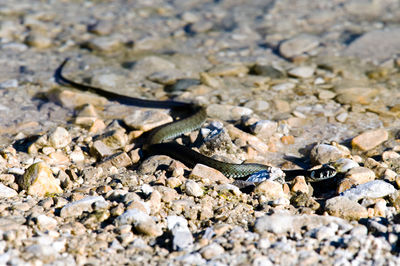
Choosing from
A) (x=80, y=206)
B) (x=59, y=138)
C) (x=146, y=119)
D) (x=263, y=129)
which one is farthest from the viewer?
(x=146, y=119)

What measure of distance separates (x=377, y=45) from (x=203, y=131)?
4.80 metres

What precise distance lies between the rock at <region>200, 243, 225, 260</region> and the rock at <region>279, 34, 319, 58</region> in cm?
573

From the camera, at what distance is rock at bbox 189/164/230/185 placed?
5004 mm

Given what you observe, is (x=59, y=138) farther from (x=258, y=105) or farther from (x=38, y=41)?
(x=38, y=41)

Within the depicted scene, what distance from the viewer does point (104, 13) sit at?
1085cm

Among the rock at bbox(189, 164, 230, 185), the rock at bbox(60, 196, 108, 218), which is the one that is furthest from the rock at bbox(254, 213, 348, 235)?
the rock at bbox(60, 196, 108, 218)

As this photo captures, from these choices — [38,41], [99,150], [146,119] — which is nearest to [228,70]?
[146,119]

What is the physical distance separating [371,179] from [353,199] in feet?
2.02

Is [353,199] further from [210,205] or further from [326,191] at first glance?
[210,205]

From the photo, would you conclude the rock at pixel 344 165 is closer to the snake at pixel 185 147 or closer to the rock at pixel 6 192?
the snake at pixel 185 147

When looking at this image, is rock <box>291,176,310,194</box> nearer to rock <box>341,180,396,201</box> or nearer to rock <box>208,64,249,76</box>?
rock <box>341,180,396,201</box>

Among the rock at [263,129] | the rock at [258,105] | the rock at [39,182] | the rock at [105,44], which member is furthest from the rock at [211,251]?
the rock at [105,44]

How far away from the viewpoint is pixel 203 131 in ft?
20.0

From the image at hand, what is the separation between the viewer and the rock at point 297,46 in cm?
888
